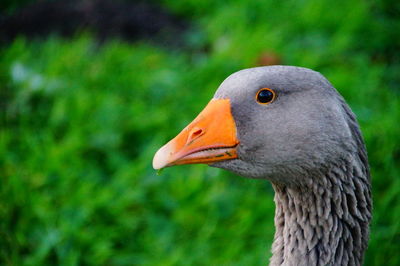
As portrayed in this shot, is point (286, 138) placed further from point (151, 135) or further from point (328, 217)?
point (151, 135)

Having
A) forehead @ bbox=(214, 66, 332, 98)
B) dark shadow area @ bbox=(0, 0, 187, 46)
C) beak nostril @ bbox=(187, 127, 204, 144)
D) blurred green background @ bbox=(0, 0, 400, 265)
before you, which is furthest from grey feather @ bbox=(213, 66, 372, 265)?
dark shadow area @ bbox=(0, 0, 187, 46)

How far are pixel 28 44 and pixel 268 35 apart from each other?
7.87 feet

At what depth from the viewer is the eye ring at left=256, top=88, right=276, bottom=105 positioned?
2.00 metres

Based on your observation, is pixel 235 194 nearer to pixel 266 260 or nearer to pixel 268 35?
pixel 266 260

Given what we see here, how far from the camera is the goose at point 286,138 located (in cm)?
198

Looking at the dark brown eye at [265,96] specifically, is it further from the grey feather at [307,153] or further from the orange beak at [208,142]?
the orange beak at [208,142]

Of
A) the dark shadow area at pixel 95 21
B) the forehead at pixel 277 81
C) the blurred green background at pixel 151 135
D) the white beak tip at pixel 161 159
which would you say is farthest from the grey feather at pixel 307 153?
the dark shadow area at pixel 95 21

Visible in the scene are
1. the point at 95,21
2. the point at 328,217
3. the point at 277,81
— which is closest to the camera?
the point at 277,81

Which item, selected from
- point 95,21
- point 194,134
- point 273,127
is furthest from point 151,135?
point 273,127

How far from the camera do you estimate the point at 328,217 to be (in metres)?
2.12

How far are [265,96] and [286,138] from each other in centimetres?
19

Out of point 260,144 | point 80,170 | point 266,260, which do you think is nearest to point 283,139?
point 260,144

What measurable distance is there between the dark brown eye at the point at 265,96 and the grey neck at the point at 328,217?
37 cm

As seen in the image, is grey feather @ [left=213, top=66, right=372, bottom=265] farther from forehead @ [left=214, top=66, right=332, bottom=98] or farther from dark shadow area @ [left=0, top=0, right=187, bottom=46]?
dark shadow area @ [left=0, top=0, right=187, bottom=46]
